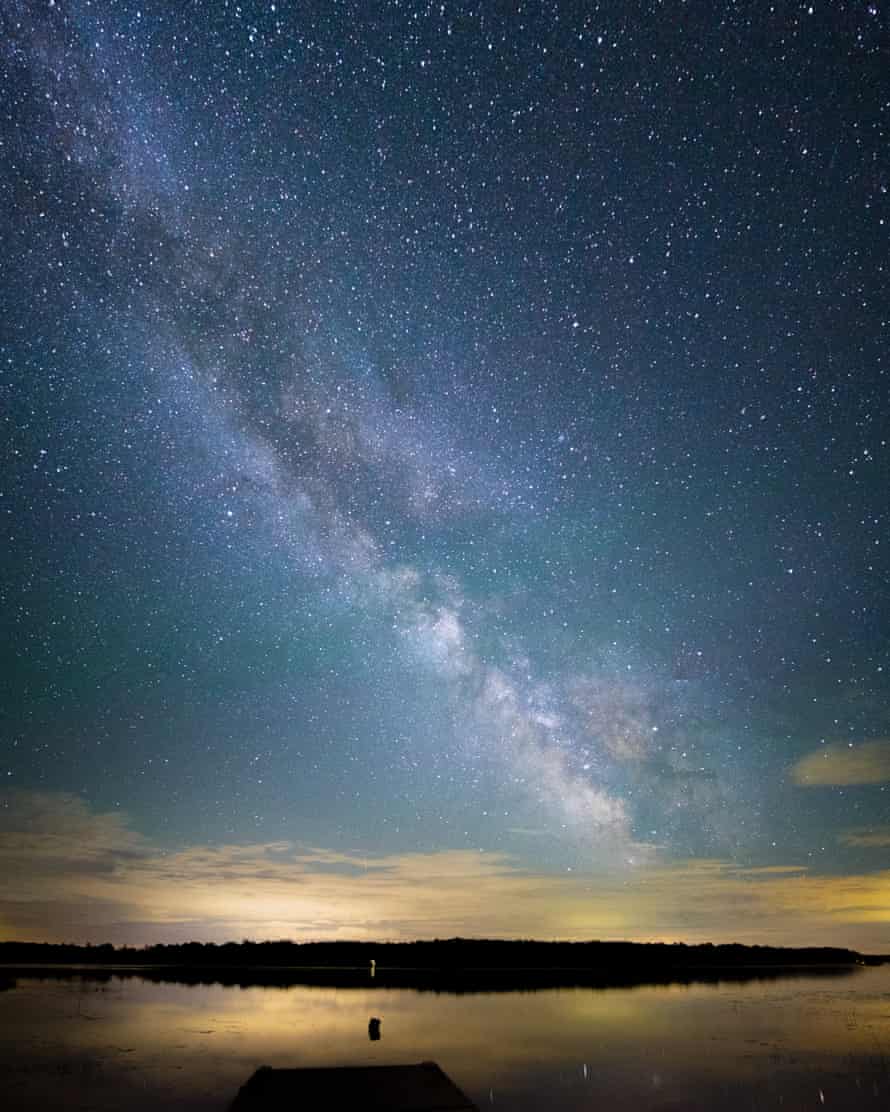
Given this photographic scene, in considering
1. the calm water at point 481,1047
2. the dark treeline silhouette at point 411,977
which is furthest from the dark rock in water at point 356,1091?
the dark treeline silhouette at point 411,977

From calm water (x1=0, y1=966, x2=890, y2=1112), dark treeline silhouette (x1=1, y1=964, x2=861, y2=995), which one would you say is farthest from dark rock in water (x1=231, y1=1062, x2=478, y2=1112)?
dark treeline silhouette (x1=1, y1=964, x2=861, y2=995)

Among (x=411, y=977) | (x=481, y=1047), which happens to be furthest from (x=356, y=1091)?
(x=411, y=977)

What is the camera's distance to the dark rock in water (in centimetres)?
1576

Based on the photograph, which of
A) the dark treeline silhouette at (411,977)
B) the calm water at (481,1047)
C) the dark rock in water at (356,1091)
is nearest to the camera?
the dark rock in water at (356,1091)

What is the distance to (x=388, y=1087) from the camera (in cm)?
1750

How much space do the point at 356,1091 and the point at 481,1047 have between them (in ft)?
43.2

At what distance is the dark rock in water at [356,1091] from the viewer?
15758 millimetres

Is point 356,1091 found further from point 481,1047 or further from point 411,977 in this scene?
point 411,977

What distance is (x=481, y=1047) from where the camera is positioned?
1123 inches

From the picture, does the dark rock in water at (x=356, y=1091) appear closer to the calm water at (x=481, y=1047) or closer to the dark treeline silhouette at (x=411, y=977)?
the calm water at (x=481, y=1047)

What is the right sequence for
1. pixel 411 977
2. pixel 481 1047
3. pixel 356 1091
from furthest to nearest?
pixel 411 977 < pixel 481 1047 < pixel 356 1091

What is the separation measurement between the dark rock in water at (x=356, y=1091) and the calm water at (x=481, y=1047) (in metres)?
1.74

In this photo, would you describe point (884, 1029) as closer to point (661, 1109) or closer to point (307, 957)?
point (661, 1109)

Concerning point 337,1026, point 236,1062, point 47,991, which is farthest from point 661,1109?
point 47,991
